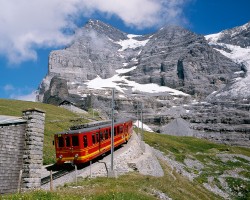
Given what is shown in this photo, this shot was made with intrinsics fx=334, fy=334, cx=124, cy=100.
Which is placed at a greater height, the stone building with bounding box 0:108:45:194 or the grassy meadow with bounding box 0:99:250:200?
the stone building with bounding box 0:108:45:194

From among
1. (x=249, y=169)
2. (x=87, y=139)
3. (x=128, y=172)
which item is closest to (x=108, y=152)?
(x=128, y=172)

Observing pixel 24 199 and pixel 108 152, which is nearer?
pixel 24 199

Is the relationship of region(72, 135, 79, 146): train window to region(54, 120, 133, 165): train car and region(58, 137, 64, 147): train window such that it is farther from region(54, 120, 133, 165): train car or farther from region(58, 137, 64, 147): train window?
region(58, 137, 64, 147): train window

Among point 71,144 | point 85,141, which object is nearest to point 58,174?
point 71,144

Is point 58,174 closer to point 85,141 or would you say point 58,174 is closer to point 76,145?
point 76,145

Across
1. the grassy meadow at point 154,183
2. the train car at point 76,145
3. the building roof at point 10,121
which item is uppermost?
the building roof at point 10,121

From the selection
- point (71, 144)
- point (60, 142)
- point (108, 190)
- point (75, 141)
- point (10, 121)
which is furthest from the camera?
point (60, 142)

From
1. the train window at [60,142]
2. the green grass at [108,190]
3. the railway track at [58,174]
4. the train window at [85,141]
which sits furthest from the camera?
the train window at [60,142]

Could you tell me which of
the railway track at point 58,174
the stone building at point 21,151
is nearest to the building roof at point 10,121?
the stone building at point 21,151

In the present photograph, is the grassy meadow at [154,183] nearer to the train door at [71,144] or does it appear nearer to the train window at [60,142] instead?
the train door at [71,144]

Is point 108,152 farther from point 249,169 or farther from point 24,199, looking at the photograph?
point 249,169

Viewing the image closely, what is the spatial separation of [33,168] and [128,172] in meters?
15.5

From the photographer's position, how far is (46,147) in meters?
44.2

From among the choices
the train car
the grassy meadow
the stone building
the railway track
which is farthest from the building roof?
the train car
